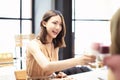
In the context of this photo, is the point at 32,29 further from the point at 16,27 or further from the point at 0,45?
the point at 0,45

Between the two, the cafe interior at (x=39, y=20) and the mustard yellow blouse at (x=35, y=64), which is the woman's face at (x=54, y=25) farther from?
the cafe interior at (x=39, y=20)

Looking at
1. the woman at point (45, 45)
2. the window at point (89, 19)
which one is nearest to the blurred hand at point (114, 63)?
the woman at point (45, 45)

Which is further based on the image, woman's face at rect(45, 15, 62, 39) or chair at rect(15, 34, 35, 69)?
chair at rect(15, 34, 35, 69)

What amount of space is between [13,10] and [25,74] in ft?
9.01

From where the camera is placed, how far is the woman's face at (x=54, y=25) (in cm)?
188

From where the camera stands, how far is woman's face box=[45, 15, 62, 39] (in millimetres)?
1876

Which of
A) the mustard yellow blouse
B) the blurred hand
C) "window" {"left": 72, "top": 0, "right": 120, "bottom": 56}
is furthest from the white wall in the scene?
the blurred hand

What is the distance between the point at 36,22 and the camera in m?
4.68

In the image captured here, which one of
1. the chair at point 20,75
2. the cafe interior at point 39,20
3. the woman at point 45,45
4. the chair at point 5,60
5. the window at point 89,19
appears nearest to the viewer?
the woman at point 45,45

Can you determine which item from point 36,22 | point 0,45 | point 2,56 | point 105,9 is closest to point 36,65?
point 2,56

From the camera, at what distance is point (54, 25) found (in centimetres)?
188

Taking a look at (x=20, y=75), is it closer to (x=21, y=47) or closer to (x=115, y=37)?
(x=115, y=37)

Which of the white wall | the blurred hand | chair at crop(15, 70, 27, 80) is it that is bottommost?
chair at crop(15, 70, 27, 80)

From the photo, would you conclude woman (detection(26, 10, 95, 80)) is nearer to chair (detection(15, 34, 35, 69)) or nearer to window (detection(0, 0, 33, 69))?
chair (detection(15, 34, 35, 69))
